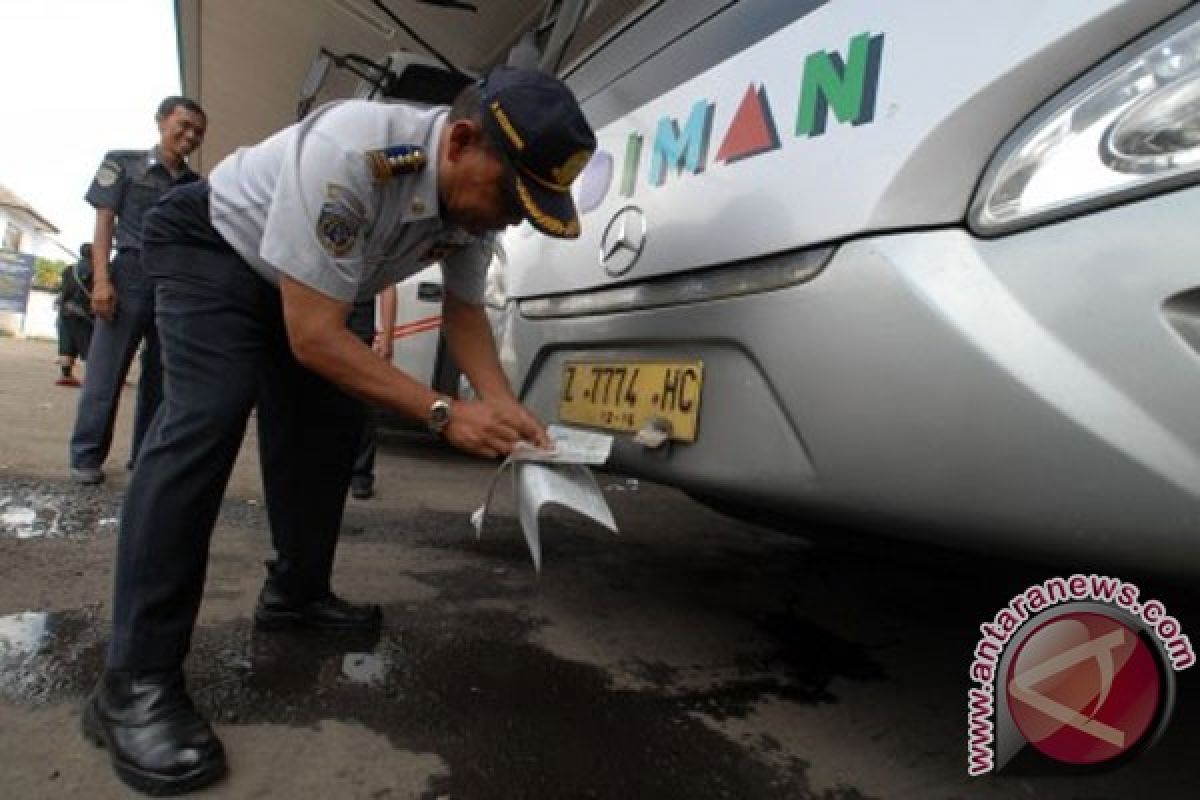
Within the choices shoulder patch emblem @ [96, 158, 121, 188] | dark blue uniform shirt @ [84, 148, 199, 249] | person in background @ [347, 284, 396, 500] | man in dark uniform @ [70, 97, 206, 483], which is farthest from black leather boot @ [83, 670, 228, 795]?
shoulder patch emblem @ [96, 158, 121, 188]

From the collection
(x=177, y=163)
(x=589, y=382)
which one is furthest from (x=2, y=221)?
(x=589, y=382)

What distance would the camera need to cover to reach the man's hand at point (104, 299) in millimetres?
3117

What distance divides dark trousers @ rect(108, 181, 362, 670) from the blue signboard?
24.5 metres

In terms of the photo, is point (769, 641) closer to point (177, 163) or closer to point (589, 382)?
point (589, 382)

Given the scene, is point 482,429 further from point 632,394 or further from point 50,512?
point 50,512

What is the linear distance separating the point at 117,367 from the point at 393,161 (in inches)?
93.2

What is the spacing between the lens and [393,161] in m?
1.36

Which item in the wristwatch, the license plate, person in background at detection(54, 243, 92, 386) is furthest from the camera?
person in background at detection(54, 243, 92, 386)

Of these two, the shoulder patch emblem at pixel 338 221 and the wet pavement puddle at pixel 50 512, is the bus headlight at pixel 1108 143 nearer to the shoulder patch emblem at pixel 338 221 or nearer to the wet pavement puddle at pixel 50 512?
the shoulder patch emblem at pixel 338 221

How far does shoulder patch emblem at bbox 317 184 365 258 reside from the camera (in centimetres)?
130

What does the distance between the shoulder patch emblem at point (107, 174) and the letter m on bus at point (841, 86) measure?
293 centimetres

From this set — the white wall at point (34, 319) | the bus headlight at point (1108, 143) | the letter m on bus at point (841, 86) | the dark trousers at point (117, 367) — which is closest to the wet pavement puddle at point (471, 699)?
the bus headlight at point (1108, 143)

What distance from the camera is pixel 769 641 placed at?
2.14 meters

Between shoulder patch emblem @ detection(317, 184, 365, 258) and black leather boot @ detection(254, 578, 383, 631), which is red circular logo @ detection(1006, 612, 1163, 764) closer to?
shoulder patch emblem @ detection(317, 184, 365, 258)
